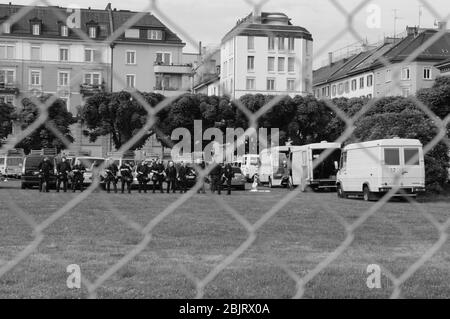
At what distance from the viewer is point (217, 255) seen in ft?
24.8

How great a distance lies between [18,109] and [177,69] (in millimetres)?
476

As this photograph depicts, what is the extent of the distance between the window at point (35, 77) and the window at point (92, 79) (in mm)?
128

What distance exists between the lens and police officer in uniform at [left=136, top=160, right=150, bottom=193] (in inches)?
835

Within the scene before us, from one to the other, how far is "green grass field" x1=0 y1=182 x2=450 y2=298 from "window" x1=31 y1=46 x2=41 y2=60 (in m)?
0.90

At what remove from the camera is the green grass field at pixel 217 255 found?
17.9 feet

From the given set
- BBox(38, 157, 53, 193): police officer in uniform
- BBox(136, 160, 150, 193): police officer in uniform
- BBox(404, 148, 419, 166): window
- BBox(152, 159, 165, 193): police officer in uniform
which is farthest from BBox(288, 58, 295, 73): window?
BBox(136, 160, 150, 193): police officer in uniform

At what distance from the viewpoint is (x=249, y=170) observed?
3272 cm

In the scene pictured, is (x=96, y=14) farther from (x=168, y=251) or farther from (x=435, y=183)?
(x=435, y=183)

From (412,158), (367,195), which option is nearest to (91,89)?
(412,158)

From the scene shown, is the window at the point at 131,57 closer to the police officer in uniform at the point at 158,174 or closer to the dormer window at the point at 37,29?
the dormer window at the point at 37,29

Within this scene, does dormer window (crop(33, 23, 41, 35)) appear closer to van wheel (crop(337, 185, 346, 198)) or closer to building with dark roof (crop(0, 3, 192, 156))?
building with dark roof (crop(0, 3, 192, 156))

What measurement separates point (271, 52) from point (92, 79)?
0.54m

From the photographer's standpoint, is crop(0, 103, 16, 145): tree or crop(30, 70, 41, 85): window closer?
crop(30, 70, 41, 85): window
